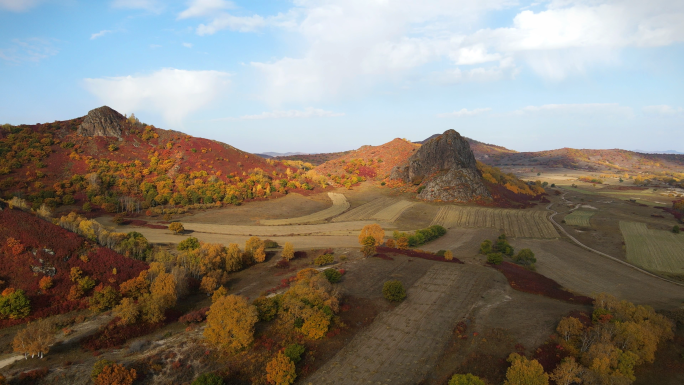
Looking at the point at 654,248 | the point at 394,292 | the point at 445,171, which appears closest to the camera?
the point at 394,292

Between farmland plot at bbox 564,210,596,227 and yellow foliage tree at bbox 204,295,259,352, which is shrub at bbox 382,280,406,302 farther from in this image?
farmland plot at bbox 564,210,596,227

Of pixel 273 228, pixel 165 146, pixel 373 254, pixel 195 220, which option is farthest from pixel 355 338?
pixel 165 146

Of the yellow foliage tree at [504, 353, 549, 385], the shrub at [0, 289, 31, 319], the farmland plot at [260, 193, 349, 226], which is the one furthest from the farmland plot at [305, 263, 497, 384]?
the farmland plot at [260, 193, 349, 226]

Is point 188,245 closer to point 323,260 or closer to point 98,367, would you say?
point 323,260

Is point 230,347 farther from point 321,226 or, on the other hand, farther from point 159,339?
point 321,226

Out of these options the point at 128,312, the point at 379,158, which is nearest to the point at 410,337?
the point at 128,312

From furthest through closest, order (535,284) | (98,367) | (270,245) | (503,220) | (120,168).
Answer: (120,168) → (503,220) → (270,245) → (535,284) → (98,367)

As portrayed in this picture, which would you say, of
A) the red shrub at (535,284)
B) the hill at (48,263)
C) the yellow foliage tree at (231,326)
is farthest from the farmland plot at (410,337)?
the hill at (48,263)

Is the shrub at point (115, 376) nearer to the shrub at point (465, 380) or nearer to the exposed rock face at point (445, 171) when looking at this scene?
the shrub at point (465, 380)
